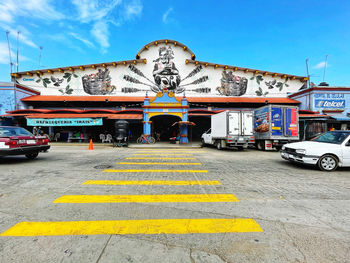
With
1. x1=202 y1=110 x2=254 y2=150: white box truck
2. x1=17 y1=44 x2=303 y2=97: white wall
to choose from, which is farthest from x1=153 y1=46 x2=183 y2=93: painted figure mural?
x1=202 y1=110 x2=254 y2=150: white box truck

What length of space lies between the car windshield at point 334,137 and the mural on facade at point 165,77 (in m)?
17.4

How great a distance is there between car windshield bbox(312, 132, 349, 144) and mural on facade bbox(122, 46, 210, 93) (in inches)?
685

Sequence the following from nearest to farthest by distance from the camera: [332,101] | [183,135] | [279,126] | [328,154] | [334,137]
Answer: [328,154]
[334,137]
[279,126]
[183,135]
[332,101]

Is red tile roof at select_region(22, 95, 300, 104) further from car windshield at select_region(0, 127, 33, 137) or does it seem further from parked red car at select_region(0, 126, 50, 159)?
parked red car at select_region(0, 126, 50, 159)

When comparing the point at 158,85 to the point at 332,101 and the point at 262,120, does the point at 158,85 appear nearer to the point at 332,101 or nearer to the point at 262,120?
the point at 262,120

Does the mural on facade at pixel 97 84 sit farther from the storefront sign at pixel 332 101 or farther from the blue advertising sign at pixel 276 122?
the storefront sign at pixel 332 101

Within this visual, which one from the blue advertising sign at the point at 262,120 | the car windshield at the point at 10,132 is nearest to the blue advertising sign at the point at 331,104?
the blue advertising sign at the point at 262,120

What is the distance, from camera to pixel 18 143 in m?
6.77

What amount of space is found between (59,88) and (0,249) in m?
26.0

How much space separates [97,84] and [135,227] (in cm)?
2411

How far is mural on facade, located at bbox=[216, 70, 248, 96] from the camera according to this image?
23.3 m

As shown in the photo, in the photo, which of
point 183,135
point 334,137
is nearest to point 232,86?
point 183,135

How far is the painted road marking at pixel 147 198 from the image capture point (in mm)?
3404

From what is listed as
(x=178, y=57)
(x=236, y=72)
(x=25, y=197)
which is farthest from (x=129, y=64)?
(x=25, y=197)
